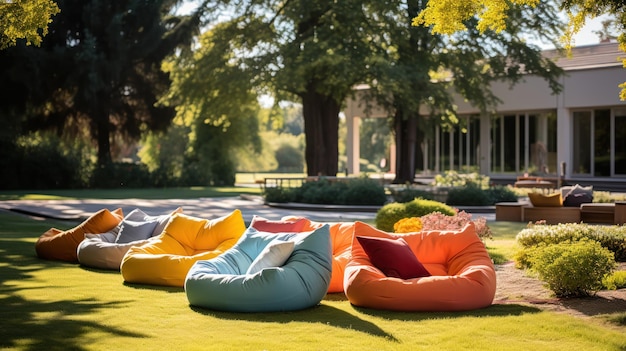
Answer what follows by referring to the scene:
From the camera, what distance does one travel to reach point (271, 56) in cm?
3091

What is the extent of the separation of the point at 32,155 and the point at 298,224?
33252 mm

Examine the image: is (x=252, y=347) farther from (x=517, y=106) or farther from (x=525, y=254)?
(x=517, y=106)

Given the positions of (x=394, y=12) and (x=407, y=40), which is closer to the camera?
(x=394, y=12)

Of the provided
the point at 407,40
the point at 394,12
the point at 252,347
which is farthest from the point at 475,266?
the point at 407,40

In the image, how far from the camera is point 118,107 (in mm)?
44156

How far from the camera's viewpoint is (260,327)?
8.04 m

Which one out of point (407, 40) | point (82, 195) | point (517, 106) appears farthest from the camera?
point (517, 106)

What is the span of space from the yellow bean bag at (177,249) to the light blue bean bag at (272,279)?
3.97 ft

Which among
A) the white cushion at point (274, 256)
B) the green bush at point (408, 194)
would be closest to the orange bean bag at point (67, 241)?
the white cushion at point (274, 256)

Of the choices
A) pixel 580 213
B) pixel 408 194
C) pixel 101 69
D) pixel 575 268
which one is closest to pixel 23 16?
pixel 575 268

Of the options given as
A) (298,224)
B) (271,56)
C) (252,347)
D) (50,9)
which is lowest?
(252,347)

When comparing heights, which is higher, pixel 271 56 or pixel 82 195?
pixel 271 56

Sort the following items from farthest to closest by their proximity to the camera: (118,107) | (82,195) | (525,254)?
(118,107) < (82,195) < (525,254)

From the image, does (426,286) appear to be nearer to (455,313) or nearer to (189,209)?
(455,313)
